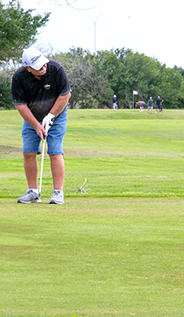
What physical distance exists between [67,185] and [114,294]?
6966mm

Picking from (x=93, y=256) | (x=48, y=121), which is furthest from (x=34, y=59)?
(x=93, y=256)

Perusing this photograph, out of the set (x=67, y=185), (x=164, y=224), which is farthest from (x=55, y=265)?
(x=67, y=185)

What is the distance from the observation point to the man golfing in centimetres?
655

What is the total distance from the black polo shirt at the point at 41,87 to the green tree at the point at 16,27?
647 inches

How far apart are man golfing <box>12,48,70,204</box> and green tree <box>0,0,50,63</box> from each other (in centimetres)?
1644

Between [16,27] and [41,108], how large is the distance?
54.1 feet

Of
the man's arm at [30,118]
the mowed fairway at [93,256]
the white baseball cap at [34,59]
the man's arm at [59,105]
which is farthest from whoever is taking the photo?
the man's arm at [59,105]

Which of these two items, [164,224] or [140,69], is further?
[140,69]

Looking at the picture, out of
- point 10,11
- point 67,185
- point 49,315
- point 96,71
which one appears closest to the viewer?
point 49,315

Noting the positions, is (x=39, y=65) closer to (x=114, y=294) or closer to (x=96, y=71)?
(x=114, y=294)

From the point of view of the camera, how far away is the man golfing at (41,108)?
6555 mm

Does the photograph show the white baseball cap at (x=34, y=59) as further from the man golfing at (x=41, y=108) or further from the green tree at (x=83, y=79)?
the green tree at (x=83, y=79)

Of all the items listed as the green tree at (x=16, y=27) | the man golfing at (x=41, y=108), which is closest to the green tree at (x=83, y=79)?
the green tree at (x=16, y=27)

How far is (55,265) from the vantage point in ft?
Answer: 11.7
